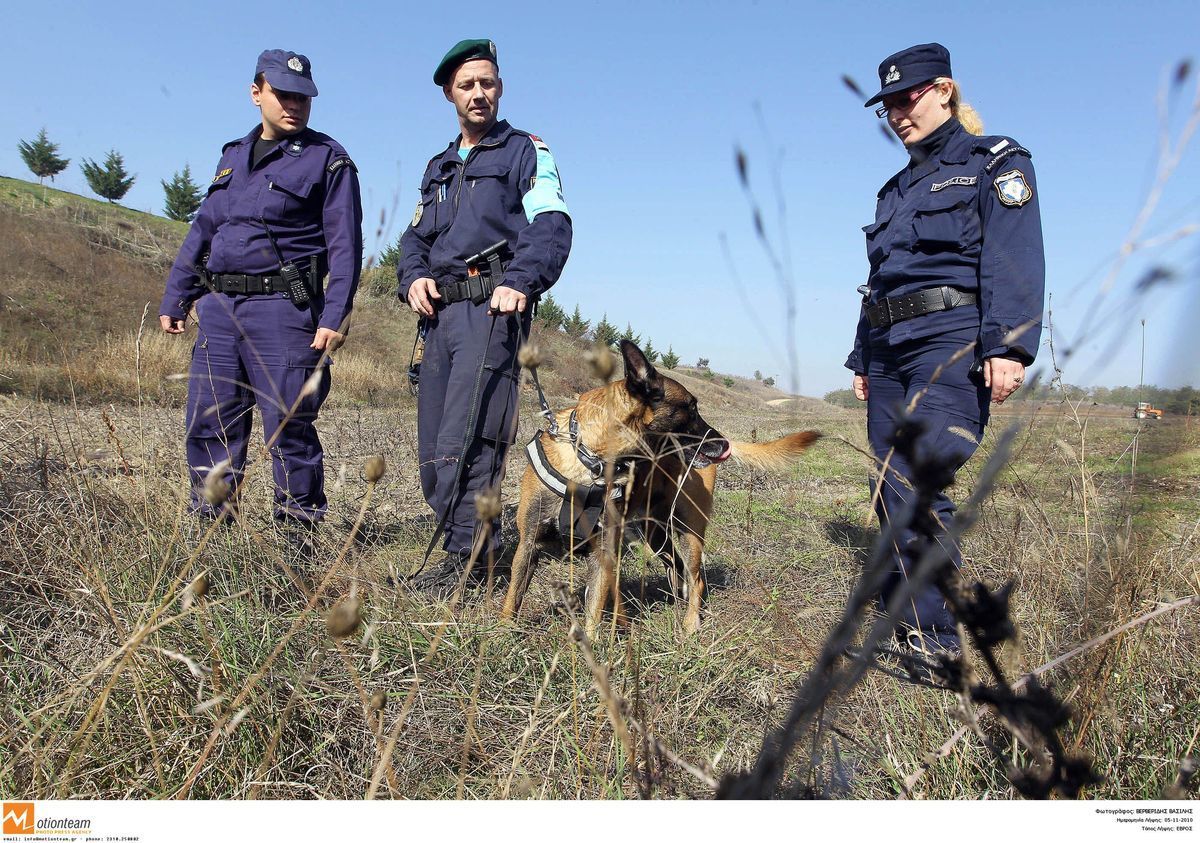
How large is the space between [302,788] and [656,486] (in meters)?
2.12

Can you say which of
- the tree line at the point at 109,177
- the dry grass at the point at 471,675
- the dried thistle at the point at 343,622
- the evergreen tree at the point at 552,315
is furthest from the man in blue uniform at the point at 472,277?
the tree line at the point at 109,177

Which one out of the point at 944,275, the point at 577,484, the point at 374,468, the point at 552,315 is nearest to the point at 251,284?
the point at 577,484

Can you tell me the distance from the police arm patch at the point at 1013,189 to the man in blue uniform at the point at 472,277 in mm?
1807

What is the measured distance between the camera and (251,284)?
3.46 m

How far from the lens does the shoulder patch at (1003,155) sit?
8.39ft

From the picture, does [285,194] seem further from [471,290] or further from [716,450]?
[716,450]

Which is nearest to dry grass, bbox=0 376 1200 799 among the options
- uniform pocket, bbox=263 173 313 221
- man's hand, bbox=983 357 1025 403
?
man's hand, bbox=983 357 1025 403

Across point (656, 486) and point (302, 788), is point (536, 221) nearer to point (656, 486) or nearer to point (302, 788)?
point (656, 486)

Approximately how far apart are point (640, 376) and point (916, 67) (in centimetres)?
169

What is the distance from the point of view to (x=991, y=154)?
260 centimetres

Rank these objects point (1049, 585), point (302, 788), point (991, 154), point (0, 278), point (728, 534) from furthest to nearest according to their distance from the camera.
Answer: point (0, 278), point (728, 534), point (991, 154), point (1049, 585), point (302, 788)

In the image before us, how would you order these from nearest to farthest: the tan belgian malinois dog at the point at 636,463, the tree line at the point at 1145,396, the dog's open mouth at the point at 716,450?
the tree line at the point at 1145,396 → the tan belgian malinois dog at the point at 636,463 → the dog's open mouth at the point at 716,450

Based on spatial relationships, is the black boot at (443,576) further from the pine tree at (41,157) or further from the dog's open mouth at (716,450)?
the pine tree at (41,157)

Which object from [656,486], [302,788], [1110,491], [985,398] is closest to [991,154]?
[985,398]
